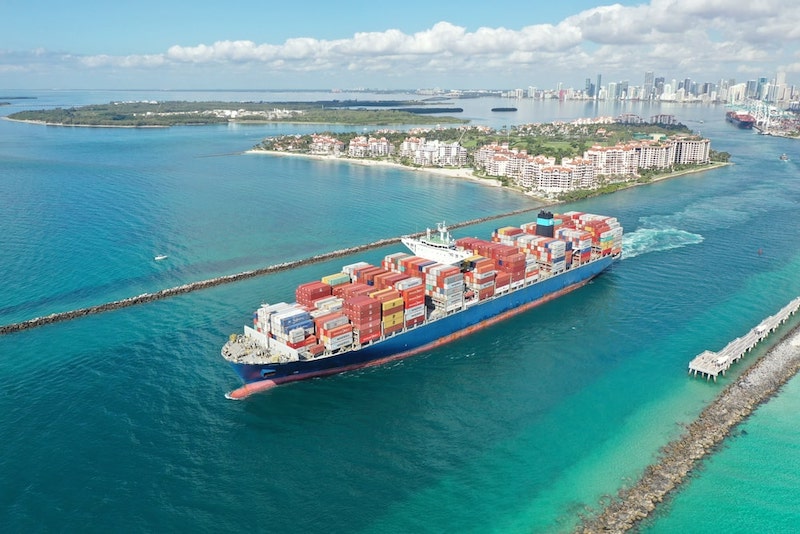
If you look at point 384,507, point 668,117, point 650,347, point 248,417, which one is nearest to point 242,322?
point 248,417

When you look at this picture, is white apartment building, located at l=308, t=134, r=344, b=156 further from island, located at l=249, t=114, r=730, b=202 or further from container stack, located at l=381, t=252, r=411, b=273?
container stack, located at l=381, t=252, r=411, b=273

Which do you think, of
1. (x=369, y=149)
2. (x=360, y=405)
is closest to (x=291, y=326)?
(x=360, y=405)

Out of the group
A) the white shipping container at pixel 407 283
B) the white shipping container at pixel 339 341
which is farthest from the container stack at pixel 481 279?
the white shipping container at pixel 339 341

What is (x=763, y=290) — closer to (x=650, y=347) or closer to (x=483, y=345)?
(x=650, y=347)

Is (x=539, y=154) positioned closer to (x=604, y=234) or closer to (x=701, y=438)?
(x=604, y=234)

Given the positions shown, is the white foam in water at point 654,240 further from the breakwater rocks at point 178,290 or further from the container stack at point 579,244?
the breakwater rocks at point 178,290

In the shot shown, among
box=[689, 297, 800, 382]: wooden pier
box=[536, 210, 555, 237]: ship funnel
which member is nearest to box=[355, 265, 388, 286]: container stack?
box=[536, 210, 555, 237]: ship funnel
